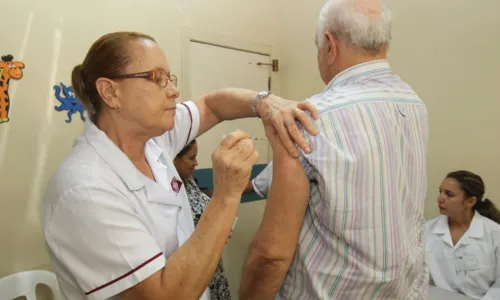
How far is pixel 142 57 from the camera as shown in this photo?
98cm

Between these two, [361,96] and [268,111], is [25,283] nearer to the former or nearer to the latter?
[268,111]

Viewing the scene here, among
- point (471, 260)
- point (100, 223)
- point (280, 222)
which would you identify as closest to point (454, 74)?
point (471, 260)

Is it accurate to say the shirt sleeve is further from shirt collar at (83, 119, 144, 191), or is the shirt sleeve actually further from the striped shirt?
the striped shirt

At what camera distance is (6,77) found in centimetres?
194

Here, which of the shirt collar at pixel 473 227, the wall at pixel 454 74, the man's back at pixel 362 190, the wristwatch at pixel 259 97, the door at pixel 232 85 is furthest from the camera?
the door at pixel 232 85

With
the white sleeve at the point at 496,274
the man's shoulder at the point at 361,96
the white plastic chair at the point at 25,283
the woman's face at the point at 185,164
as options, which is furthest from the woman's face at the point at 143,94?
the white sleeve at the point at 496,274

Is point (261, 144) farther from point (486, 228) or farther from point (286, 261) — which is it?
point (286, 261)

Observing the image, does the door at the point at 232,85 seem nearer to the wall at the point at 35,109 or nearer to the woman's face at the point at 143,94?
the wall at the point at 35,109

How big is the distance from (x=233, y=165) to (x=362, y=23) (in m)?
0.51

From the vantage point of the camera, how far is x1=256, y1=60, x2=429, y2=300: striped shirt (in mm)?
918

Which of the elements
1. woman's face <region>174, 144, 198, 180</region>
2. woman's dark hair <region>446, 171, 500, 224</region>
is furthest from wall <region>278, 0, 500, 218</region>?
woman's face <region>174, 144, 198, 180</region>

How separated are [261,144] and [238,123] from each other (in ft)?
1.12

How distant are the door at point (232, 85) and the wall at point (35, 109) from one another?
2.39 feet

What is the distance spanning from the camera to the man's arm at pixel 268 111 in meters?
0.95
